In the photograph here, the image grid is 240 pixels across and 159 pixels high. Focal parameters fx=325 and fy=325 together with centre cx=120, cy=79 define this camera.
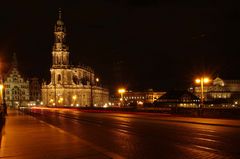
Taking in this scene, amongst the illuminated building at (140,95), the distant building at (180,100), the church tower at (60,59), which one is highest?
the church tower at (60,59)

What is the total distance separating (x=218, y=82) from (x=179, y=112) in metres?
130

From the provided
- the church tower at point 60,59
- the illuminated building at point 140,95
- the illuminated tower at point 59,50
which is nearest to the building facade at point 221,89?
the illuminated building at point 140,95

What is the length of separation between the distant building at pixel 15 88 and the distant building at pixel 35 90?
24.1 feet

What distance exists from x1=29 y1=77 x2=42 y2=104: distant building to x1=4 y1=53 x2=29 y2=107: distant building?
734 cm

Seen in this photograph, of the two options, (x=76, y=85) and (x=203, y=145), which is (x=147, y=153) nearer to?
(x=203, y=145)

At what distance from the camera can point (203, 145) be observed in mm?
14602

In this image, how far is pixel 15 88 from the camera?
450ft

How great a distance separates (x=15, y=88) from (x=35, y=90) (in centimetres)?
1540

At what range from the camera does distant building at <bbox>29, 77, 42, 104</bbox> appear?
150 metres

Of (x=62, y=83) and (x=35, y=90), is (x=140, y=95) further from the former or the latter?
(x=62, y=83)

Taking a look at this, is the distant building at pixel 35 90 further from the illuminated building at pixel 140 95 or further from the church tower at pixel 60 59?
the illuminated building at pixel 140 95

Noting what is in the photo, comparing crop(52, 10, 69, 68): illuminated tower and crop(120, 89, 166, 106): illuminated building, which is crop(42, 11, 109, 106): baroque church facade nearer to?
crop(52, 10, 69, 68): illuminated tower

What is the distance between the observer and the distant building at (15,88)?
13525 cm

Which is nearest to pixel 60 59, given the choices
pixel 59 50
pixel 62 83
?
pixel 59 50
